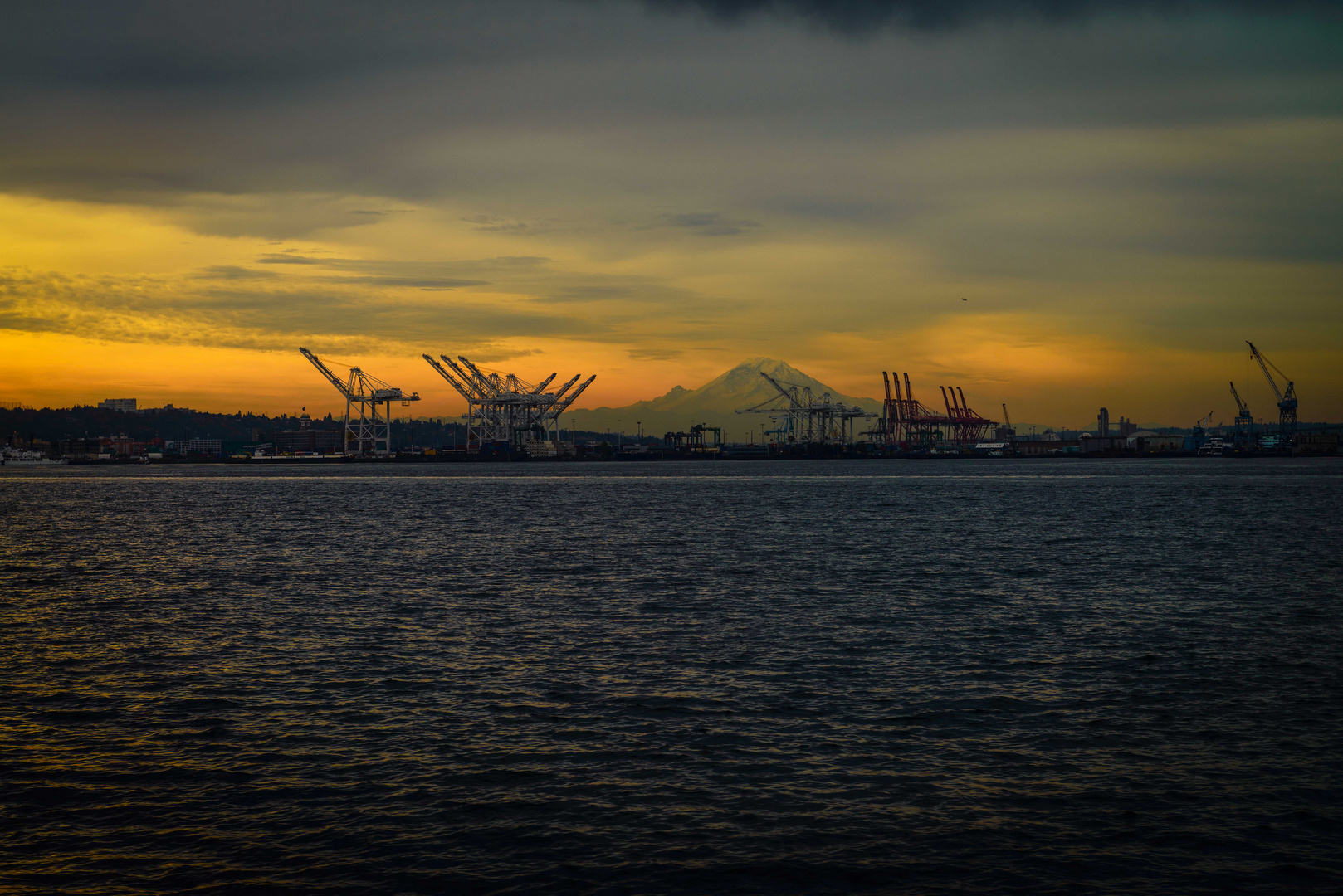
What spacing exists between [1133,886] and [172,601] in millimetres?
25696

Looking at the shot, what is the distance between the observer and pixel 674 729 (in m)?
14.4

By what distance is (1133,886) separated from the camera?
9.47 m

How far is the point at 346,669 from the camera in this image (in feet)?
60.8

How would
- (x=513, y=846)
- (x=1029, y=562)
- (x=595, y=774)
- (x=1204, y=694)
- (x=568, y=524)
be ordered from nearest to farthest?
1. (x=513, y=846)
2. (x=595, y=774)
3. (x=1204, y=694)
4. (x=1029, y=562)
5. (x=568, y=524)

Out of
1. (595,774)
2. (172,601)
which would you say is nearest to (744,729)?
(595,774)

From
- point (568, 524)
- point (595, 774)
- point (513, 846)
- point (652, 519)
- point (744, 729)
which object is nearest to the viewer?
point (513, 846)

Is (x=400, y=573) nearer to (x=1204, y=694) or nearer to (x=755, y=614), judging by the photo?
(x=755, y=614)

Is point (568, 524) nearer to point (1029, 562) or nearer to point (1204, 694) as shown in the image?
point (1029, 562)

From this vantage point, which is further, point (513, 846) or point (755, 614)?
point (755, 614)

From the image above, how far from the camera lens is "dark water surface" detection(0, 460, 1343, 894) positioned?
1001 centimetres

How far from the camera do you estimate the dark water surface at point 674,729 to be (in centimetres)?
1001

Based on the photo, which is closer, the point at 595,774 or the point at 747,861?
the point at 747,861

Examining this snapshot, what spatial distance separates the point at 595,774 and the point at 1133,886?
6.10 meters

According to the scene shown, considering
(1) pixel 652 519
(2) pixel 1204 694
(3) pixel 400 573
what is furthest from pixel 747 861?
(1) pixel 652 519
